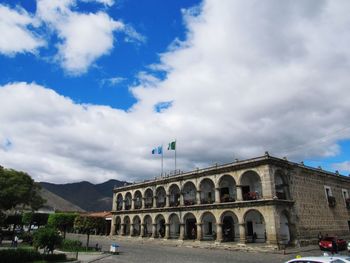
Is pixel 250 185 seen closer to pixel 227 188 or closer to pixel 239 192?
pixel 239 192

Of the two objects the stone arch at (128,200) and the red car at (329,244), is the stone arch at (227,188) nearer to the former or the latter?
the red car at (329,244)

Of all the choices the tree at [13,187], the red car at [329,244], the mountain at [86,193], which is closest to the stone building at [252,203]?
the red car at [329,244]

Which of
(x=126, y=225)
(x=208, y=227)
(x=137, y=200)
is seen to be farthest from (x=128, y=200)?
(x=208, y=227)

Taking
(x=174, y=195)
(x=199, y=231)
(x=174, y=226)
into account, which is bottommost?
(x=199, y=231)

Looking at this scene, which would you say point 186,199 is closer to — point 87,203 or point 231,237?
point 231,237

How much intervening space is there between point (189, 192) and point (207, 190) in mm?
2950

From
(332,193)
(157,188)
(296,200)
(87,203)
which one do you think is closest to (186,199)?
(157,188)

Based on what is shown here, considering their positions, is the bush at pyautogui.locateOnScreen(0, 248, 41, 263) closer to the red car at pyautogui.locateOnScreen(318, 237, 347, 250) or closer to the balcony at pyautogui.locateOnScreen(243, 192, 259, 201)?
the balcony at pyautogui.locateOnScreen(243, 192, 259, 201)

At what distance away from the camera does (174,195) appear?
41.8 meters

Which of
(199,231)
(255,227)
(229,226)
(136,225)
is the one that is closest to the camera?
(255,227)

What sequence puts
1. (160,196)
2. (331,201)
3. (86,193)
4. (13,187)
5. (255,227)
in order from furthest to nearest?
1. (86,193)
2. (160,196)
3. (331,201)
4. (13,187)
5. (255,227)

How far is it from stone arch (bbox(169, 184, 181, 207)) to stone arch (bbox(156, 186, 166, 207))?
1.70m

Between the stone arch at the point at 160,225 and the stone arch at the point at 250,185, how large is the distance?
45.6ft

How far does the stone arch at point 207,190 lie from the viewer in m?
36.3
